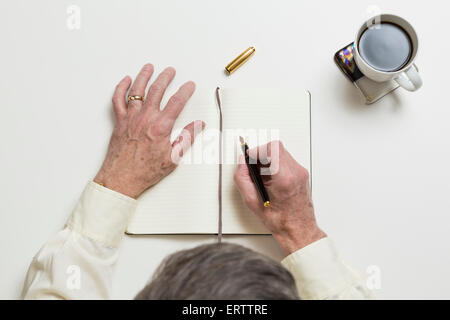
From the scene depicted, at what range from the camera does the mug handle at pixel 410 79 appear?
27.7 inches

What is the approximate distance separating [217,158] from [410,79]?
372 mm

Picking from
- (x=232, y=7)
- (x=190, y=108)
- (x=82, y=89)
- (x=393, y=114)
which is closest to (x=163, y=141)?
(x=190, y=108)

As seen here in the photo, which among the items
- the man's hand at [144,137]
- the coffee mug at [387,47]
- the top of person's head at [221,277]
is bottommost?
the top of person's head at [221,277]

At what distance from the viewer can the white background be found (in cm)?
77

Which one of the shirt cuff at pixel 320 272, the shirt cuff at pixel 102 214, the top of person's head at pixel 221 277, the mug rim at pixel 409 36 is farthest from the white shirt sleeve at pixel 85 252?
the mug rim at pixel 409 36

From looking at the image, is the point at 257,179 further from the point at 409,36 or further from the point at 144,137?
the point at 409,36

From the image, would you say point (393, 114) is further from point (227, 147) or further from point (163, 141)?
point (163, 141)

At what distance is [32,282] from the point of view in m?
0.70

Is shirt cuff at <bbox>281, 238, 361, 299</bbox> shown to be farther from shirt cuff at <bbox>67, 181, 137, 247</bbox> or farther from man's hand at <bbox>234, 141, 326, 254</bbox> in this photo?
shirt cuff at <bbox>67, 181, 137, 247</bbox>

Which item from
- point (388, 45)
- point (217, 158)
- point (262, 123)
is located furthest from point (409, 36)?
point (217, 158)

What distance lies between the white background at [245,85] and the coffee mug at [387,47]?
0.30 ft

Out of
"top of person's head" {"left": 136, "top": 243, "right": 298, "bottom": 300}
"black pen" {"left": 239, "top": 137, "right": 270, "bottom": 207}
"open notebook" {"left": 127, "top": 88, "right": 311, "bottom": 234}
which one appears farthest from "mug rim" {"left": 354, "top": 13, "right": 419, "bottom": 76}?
"top of person's head" {"left": 136, "top": 243, "right": 298, "bottom": 300}

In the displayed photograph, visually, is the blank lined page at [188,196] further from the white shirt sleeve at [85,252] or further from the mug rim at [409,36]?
the mug rim at [409,36]

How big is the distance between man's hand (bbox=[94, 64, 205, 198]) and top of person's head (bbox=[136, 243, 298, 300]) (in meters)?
0.25
